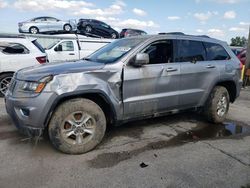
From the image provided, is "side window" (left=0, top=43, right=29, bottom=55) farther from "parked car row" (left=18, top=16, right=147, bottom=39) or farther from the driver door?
"parked car row" (left=18, top=16, right=147, bottom=39)

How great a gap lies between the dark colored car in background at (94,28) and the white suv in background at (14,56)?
13261 mm

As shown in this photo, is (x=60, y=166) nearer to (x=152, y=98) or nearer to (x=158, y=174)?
(x=158, y=174)

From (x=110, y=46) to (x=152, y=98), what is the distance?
56.4 inches

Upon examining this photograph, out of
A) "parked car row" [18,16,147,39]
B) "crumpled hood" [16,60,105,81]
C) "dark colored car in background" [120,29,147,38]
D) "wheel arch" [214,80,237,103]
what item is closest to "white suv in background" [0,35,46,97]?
"crumpled hood" [16,60,105,81]

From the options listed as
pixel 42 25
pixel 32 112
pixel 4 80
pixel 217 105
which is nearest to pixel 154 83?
pixel 217 105

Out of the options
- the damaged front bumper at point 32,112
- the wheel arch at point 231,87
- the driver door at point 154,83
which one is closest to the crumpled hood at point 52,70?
the damaged front bumper at point 32,112

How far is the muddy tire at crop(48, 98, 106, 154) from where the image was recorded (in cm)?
380

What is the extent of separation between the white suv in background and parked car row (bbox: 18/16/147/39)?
12.2 meters

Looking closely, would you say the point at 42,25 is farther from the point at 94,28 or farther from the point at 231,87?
the point at 231,87

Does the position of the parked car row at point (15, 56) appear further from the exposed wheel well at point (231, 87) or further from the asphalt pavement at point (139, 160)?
the exposed wheel well at point (231, 87)

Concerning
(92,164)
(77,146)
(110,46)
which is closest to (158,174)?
(92,164)

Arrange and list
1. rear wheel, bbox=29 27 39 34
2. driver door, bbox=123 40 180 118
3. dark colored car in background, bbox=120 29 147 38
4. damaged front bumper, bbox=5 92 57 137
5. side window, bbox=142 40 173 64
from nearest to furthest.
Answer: damaged front bumper, bbox=5 92 57 137
driver door, bbox=123 40 180 118
side window, bbox=142 40 173 64
rear wheel, bbox=29 27 39 34
dark colored car in background, bbox=120 29 147 38

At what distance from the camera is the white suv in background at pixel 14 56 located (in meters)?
7.75

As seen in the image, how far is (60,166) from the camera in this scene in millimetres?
3611
